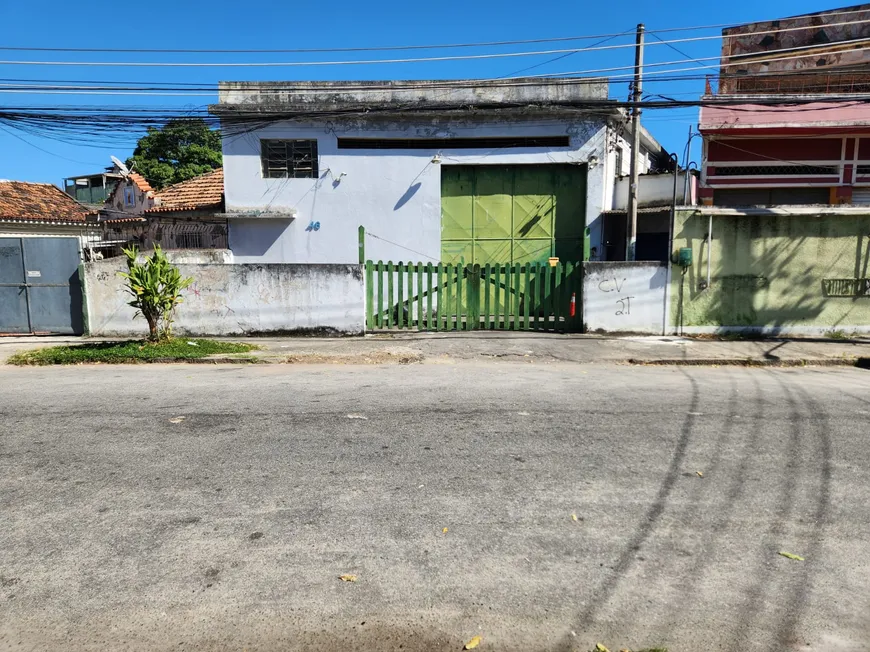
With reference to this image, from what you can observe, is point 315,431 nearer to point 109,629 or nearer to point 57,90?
point 109,629

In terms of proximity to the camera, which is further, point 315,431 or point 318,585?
point 315,431

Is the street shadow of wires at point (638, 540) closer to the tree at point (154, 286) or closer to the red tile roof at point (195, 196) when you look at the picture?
the tree at point (154, 286)

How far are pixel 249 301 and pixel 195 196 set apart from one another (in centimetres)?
887

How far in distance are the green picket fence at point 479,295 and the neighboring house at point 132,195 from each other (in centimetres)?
2032

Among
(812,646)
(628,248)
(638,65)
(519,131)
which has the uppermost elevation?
(638,65)

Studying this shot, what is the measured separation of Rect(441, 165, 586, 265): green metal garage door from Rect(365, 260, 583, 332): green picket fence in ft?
11.2

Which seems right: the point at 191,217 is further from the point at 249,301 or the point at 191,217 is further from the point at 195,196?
the point at 249,301

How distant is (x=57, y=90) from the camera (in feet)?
41.4

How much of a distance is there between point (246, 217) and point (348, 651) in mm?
14404

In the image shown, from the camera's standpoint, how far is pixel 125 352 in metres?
10.0

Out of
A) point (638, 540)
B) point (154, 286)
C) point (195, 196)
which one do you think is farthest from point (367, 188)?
point (638, 540)

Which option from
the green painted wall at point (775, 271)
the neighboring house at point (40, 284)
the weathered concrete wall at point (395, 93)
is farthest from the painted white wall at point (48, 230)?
the green painted wall at point (775, 271)

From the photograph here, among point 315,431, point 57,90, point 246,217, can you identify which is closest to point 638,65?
point 246,217

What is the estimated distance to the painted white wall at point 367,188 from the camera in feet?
50.2
